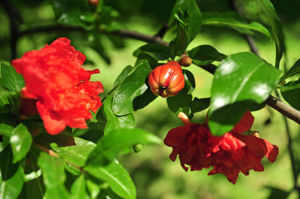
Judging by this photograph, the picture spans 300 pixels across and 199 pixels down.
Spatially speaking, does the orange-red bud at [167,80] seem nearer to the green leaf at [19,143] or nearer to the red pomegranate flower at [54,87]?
the red pomegranate flower at [54,87]

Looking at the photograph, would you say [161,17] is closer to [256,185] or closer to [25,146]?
[256,185]

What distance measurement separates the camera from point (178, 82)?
87 centimetres

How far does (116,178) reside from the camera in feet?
2.37

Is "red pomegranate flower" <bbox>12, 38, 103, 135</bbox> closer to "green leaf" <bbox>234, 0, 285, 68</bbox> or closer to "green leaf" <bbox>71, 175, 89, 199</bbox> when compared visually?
"green leaf" <bbox>71, 175, 89, 199</bbox>

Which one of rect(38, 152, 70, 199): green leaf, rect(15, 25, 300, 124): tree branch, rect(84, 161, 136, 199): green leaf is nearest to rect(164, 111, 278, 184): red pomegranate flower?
rect(15, 25, 300, 124): tree branch

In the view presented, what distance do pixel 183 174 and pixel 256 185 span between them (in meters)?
0.50

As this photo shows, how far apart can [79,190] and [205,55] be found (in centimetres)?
47

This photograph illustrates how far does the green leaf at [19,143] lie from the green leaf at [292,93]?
22.9 inches

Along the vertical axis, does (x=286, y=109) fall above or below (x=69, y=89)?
below

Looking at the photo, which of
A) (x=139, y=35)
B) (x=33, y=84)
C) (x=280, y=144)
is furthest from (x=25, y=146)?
(x=280, y=144)

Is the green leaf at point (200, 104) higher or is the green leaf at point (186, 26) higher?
the green leaf at point (186, 26)

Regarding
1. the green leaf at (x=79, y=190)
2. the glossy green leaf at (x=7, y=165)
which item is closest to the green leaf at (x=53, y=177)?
the green leaf at (x=79, y=190)

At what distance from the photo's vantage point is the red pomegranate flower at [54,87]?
717 mm

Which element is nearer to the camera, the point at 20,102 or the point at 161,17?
the point at 20,102
